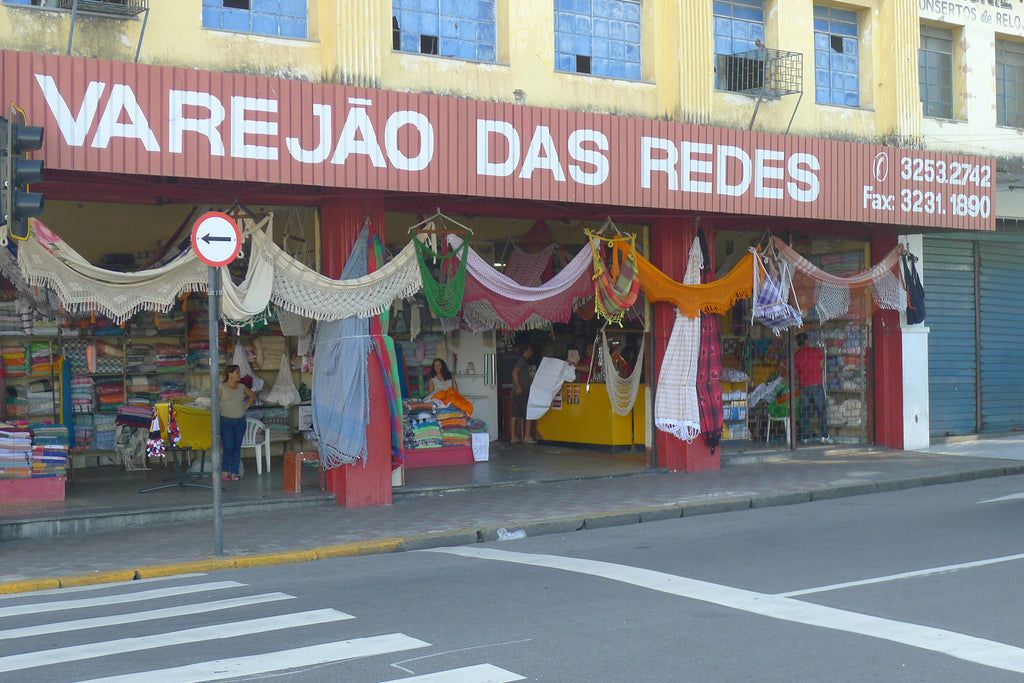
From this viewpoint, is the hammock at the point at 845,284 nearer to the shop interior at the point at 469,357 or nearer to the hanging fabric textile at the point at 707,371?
the shop interior at the point at 469,357

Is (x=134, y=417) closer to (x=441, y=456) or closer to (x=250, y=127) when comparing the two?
(x=441, y=456)

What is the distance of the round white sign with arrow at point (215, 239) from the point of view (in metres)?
10.2

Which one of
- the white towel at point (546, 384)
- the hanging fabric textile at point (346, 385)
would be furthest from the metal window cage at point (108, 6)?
the white towel at point (546, 384)

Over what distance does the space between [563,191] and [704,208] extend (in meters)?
2.36

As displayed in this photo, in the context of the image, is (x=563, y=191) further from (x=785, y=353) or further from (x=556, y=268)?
(x=785, y=353)

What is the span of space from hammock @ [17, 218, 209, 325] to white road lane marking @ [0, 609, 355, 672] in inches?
222

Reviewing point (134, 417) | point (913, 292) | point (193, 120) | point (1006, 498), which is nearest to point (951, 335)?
point (913, 292)

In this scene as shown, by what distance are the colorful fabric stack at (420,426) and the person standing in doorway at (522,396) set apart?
2.85 meters

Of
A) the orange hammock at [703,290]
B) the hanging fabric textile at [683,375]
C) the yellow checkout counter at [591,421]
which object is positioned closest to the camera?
the orange hammock at [703,290]

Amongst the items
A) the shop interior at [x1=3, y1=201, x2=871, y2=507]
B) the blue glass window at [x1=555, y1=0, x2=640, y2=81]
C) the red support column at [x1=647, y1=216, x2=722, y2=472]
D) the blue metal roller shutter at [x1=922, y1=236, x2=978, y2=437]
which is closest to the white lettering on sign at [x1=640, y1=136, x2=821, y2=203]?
the red support column at [x1=647, y1=216, x2=722, y2=472]

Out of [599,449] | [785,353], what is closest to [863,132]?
[785,353]

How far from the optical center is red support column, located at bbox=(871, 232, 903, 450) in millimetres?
18594

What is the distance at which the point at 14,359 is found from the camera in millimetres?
15672

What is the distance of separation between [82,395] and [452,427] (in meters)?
5.64
